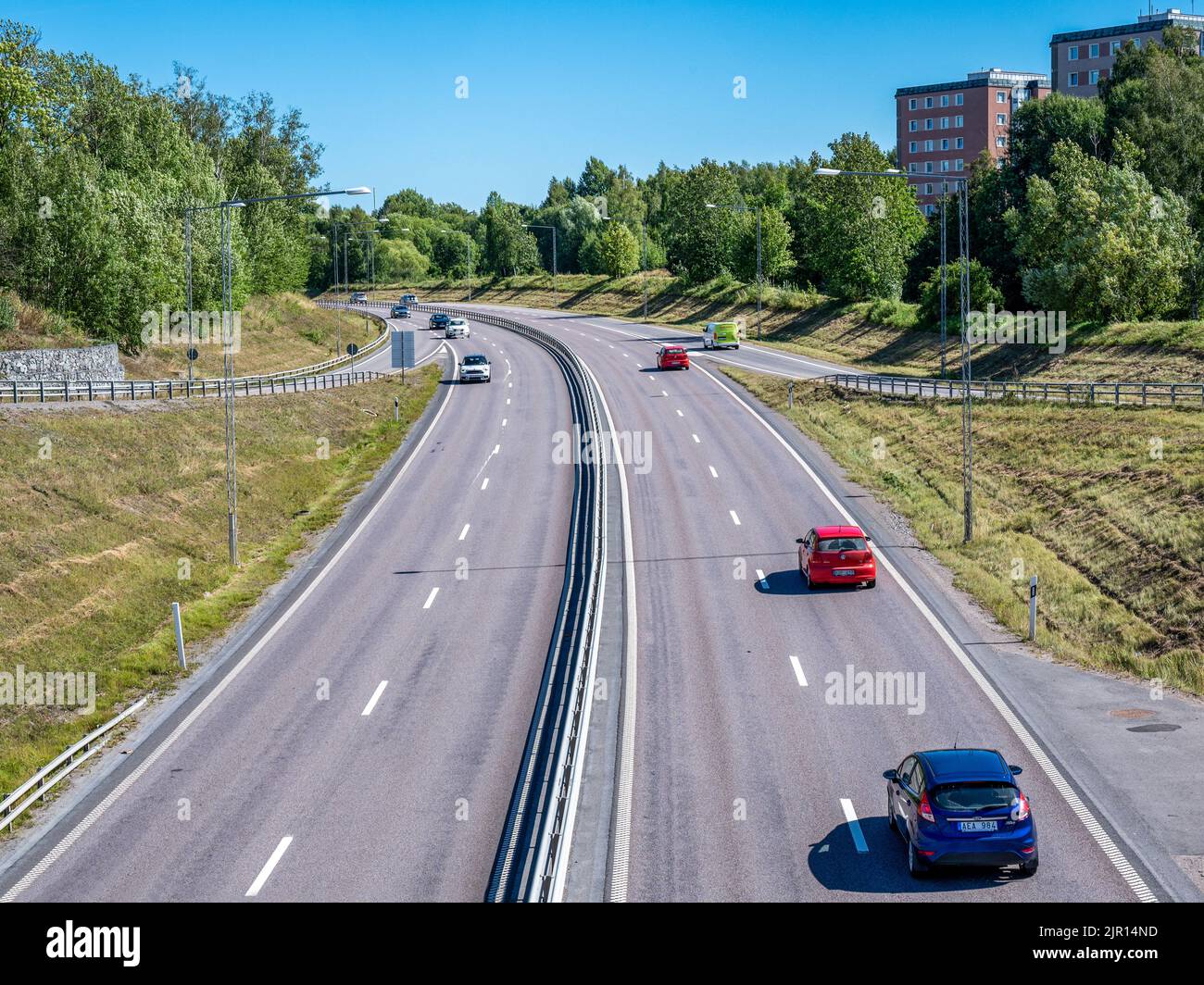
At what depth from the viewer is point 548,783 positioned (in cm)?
1942

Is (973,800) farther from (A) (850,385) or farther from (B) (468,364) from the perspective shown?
(B) (468,364)

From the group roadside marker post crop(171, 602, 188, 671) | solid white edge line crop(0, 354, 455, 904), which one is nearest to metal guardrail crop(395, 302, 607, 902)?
solid white edge line crop(0, 354, 455, 904)

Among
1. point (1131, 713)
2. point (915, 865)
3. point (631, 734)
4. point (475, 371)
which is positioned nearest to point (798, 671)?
point (631, 734)

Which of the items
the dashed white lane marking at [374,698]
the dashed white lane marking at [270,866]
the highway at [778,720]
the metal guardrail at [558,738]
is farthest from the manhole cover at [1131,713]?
the dashed white lane marking at [270,866]

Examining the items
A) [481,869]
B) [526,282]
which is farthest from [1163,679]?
[526,282]

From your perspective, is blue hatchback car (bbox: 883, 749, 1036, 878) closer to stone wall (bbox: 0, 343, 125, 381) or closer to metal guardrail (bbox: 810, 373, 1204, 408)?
metal guardrail (bbox: 810, 373, 1204, 408)

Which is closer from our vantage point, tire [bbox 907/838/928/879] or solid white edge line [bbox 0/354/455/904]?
tire [bbox 907/838/928/879]

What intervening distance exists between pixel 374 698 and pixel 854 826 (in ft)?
36.7

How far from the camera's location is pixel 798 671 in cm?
2647

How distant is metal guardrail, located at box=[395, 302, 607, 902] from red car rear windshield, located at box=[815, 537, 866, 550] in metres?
6.08

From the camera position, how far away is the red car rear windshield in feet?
107

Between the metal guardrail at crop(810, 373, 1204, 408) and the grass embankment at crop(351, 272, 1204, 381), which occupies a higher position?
the grass embankment at crop(351, 272, 1204, 381)

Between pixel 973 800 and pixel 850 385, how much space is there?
4837 cm

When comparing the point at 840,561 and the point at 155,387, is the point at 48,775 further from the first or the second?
the point at 155,387
